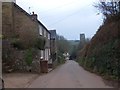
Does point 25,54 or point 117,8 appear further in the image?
point 25,54

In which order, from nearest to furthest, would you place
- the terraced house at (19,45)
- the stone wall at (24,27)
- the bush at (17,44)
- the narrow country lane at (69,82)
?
the narrow country lane at (69,82), the terraced house at (19,45), the bush at (17,44), the stone wall at (24,27)

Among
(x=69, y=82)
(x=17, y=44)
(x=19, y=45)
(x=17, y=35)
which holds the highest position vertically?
(x=17, y=35)

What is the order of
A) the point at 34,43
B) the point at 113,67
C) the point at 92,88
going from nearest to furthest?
the point at 92,88, the point at 113,67, the point at 34,43

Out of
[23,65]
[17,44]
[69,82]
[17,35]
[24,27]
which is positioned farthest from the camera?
[17,35]

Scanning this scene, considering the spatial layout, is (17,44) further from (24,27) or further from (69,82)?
(69,82)

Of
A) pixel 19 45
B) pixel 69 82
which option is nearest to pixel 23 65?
pixel 19 45

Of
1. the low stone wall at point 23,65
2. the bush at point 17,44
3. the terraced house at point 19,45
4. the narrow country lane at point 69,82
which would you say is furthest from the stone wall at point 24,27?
the narrow country lane at point 69,82

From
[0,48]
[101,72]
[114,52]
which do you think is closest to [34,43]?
[0,48]

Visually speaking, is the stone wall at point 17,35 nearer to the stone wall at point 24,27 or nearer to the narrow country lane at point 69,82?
the stone wall at point 24,27

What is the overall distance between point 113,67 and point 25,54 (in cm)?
1211

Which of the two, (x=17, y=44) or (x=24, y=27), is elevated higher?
(x=24, y=27)

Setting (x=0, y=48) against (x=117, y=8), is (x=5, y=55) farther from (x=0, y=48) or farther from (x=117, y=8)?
(x=117, y=8)

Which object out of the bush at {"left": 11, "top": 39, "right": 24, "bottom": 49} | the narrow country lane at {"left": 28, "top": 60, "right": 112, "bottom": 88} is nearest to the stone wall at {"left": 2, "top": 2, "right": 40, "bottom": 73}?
the bush at {"left": 11, "top": 39, "right": 24, "bottom": 49}

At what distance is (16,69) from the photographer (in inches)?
1318
